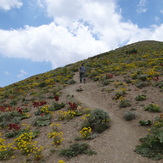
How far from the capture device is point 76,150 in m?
7.20

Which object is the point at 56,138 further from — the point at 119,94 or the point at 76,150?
the point at 119,94

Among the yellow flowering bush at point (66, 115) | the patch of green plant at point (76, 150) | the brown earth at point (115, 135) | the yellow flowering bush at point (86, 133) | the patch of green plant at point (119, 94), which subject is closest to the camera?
the brown earth at point (115, 135)

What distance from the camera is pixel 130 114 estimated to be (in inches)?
376

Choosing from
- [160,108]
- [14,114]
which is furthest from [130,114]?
[14,114]

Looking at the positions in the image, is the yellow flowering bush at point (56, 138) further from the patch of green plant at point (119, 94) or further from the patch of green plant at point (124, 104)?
the patch of green plant at point (119, 94)

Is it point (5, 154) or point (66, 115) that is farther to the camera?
point (66, 115)

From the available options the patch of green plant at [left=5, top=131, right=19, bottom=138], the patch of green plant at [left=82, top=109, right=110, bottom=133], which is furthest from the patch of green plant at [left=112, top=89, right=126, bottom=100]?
the patch of green plant at [left=5, top=131, right=19, bottom=138]

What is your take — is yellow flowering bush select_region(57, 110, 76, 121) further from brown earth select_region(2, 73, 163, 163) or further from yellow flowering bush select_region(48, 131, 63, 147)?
yellow flowering bush select_region(48, 131, 63, 147)

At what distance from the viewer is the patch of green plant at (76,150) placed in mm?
7027

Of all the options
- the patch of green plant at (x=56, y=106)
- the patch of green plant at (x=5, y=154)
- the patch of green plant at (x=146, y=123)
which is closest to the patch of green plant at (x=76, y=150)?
the patch of green plant at (x=5, y=154)

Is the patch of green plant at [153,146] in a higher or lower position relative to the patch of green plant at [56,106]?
lower

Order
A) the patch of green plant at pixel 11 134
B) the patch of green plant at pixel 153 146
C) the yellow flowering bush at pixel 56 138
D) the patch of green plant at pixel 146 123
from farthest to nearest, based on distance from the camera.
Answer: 1. the patch of green plant at pixel 11 134
2. the patch of green plant at pixel 146 123
3. the yellow flowering bush at pixel 56 138
4. the patch of green plant at pixel 153 146

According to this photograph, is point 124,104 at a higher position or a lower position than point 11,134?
higher

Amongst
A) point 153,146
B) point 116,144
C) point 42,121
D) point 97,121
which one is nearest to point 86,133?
point 97,121
